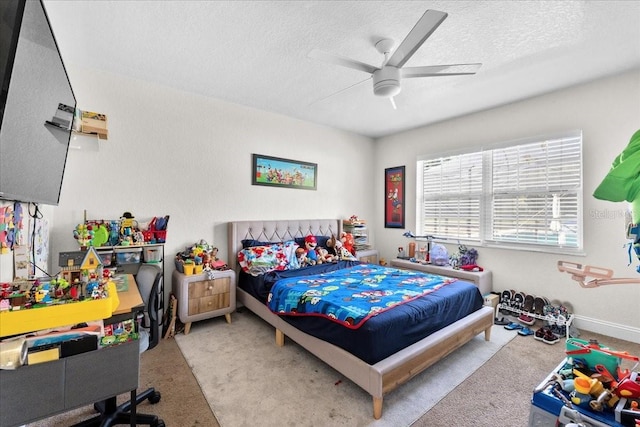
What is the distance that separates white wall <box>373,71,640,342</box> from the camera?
9.39 ft

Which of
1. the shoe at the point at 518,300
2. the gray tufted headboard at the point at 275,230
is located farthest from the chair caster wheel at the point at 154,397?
the shoe at the point at 518,300

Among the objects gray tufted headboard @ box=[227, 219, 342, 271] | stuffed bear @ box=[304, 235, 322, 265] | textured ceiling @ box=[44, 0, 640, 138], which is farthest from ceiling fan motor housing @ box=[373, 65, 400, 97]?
gray tufted headboard @ box=[227, 219, 342, 271]

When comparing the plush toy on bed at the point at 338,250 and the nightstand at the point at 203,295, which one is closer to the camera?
the nightstand at the point at 203,295

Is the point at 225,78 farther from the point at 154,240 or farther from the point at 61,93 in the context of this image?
the point at 154,240

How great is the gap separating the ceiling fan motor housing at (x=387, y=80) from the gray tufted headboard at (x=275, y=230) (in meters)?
2.51

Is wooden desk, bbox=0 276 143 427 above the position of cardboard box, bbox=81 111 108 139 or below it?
below

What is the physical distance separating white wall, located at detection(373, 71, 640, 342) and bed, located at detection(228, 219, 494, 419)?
123cm

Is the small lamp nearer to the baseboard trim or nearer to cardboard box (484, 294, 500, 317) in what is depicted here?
cardboard box (484, 294, 500, 317)

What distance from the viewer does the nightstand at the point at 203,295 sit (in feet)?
9.80

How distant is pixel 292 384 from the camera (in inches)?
84.4

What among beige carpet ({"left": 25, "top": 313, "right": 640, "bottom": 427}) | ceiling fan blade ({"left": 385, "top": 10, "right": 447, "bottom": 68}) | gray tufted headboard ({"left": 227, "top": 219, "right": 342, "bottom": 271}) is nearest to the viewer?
ceiling fan blade ({"left": 385, "top": 10, "right": 447, "bottom": 68})

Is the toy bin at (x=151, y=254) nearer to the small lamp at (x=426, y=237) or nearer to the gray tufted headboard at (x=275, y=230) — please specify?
the gray tufted headboard at (x=275, y=230)

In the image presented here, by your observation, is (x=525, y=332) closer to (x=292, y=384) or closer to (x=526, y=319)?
(x=526, y=319)

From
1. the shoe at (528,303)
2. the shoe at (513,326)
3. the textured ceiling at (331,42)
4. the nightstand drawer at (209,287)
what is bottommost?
the shoe at (513,326)
